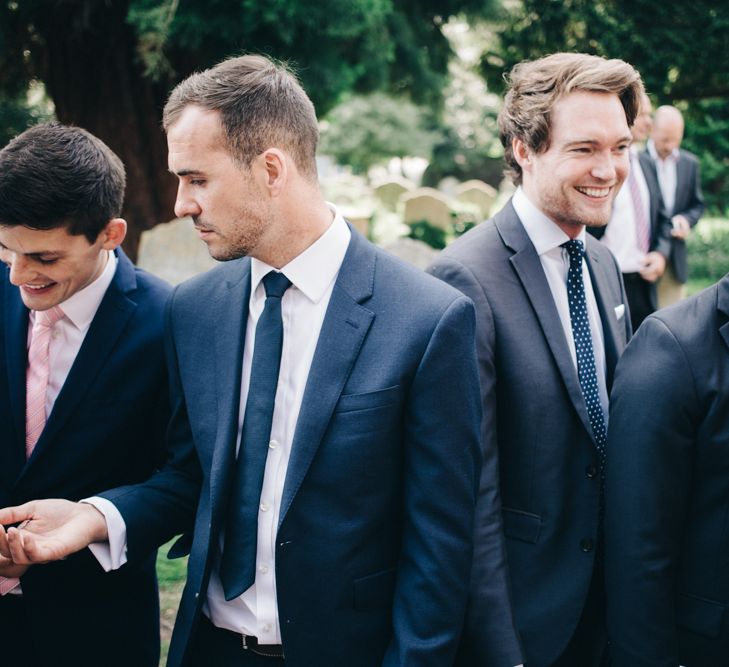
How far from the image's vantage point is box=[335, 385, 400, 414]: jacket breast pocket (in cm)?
211

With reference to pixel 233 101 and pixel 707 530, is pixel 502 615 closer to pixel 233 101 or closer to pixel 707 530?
pixel 707 530

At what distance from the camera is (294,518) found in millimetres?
2113

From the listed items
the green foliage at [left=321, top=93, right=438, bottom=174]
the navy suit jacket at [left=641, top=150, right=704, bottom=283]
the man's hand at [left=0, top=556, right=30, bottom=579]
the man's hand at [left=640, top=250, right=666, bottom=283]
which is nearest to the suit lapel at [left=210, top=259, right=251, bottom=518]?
the man's hand at [left=0, top=556, right=30, bottom=579]

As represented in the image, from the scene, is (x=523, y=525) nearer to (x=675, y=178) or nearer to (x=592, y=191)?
(x=592, y=191)

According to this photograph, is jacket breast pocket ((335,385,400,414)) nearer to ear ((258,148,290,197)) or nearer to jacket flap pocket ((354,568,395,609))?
jacket flap pocket ((354,568,395,609))

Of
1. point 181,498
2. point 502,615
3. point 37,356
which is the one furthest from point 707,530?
point 37,356

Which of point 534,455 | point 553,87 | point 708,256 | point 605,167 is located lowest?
point 708,256

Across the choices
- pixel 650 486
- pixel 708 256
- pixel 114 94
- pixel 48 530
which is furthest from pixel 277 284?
pixel 708 256

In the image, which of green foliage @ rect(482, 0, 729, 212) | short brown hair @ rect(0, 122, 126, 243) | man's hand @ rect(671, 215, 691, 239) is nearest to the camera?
short brown hair @ rect(0, 122, 126, 243)

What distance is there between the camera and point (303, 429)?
2.10 metres

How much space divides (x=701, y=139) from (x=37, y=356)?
20.4 metres

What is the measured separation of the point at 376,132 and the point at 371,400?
29.5m

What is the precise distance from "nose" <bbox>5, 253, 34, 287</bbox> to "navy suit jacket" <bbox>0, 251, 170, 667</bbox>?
19 cm

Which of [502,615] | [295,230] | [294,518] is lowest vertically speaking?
[502,615]
